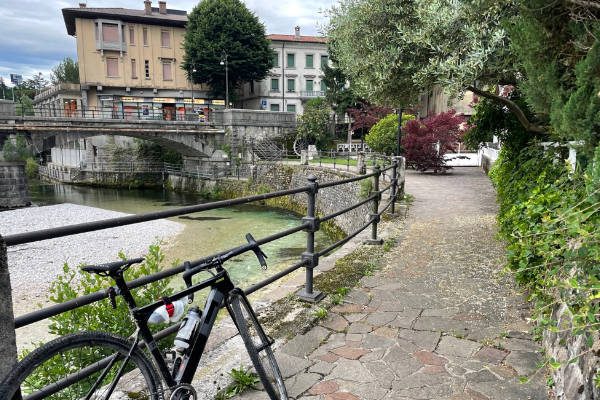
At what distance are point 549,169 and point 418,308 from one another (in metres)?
2.59

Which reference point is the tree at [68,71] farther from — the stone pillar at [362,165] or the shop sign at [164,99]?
the stone pillar at [362,165]

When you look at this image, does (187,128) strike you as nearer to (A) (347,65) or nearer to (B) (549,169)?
(A) (347,65)

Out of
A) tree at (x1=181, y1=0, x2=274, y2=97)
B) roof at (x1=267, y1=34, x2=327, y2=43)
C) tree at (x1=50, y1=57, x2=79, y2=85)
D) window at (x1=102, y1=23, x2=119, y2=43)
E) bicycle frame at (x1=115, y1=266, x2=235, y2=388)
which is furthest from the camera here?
tree at (x1=50, y1=57, x2=79, y2=85)

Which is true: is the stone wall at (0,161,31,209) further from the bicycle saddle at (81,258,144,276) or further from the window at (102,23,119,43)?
the bicycle saddle at (81,258,144,276)

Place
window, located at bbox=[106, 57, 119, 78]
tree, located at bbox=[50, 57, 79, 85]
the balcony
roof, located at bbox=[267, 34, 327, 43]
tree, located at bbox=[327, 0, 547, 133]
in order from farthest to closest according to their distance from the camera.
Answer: tree, located at bbox=[50, 57, 79, 85], the balcony, roof, located at bbox=[267, 34, 327, 43], window, located at bbox=[106, 57, 119, 78], tree, located at bbox=[327, 0, 547, 133]

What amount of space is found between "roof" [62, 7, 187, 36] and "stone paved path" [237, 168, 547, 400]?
43.2 metres

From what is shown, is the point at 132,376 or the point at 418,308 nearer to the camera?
the point at 132,376

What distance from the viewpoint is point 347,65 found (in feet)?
29.1

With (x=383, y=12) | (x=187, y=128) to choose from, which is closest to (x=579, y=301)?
(x=383, y=12)

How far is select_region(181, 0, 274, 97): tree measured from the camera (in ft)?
120

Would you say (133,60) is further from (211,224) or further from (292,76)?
(211,224)

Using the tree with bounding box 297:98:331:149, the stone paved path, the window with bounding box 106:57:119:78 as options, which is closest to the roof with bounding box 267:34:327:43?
the window with bounding box 106:57:119:78

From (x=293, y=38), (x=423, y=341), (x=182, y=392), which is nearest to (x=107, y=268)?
(x=182, y=392)

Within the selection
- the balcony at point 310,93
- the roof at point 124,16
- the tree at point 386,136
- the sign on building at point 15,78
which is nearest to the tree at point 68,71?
the sign on building at point 15,78
